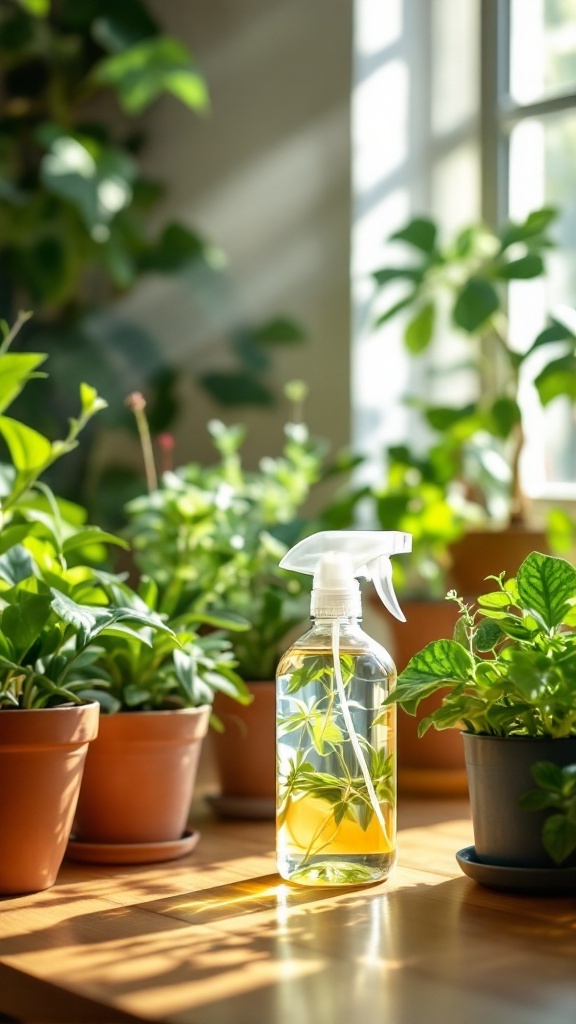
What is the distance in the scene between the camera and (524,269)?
144cm

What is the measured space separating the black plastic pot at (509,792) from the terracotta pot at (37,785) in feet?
0.96

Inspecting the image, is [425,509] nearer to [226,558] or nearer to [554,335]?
[554,335]

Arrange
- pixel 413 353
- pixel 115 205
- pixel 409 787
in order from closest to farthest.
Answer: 1. pixel 409 787
2. pixel 413 353
3. pixel 115 205

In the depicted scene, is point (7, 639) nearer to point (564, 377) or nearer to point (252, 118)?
point (564, 377)

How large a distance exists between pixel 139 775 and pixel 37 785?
0.14 meters

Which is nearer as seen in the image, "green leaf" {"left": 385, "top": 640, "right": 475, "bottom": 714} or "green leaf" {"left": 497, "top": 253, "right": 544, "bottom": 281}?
"green leaf" {"left": 385, "top": 640, "right": 475, "bottom": 714}

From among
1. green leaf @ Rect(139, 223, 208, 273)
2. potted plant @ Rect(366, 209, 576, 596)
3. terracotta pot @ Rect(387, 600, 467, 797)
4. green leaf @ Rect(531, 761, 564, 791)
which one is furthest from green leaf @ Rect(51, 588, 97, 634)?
green leaf @ Rect(139, 223, 208, 273)

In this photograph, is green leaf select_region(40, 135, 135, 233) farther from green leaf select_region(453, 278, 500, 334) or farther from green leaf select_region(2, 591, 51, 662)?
green leaf select_region(2, 591, 51, 662)

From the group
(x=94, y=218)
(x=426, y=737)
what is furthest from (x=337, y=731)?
(x=94, y=218)

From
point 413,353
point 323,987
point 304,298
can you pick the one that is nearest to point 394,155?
point 304,298

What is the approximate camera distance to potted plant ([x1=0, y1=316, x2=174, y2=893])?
36.0 inches

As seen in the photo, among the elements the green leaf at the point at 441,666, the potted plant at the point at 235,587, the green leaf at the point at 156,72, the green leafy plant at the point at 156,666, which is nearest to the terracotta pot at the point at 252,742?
the potted plant at the point at 235,587

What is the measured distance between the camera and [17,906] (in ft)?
2.98

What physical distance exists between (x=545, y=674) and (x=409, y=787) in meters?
0.53
